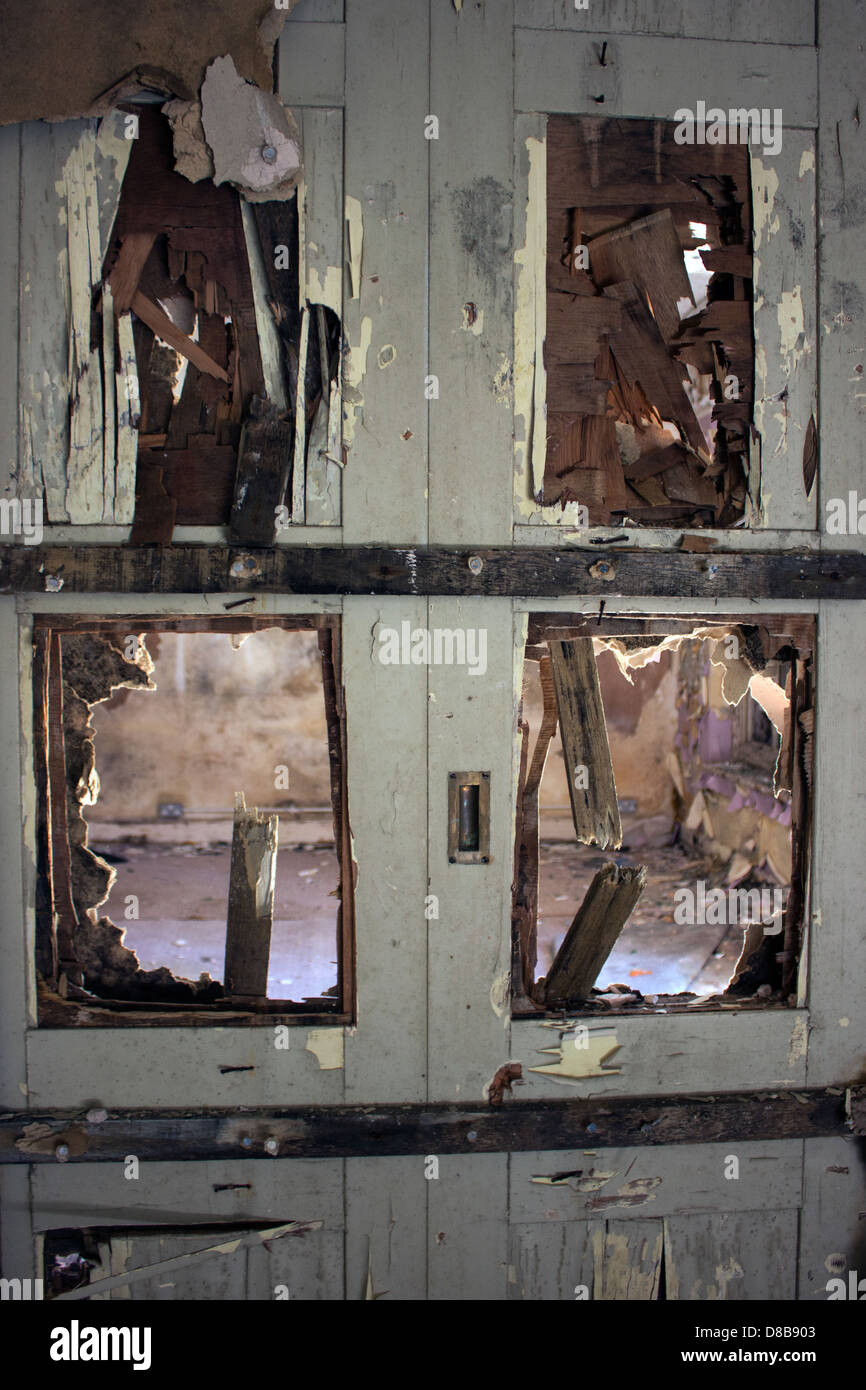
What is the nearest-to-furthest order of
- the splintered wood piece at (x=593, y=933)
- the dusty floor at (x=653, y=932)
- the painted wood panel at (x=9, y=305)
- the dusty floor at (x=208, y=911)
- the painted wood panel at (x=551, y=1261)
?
the painted wood panel at (x=9, y=305), the painted wood panel at (x=551, y=1261), the splintered wood piece at (x=593, y=933), the dusty floor at (x=653, y=932), the dusty floor at (x=208, y=911)

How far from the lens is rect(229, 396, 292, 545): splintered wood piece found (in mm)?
2740

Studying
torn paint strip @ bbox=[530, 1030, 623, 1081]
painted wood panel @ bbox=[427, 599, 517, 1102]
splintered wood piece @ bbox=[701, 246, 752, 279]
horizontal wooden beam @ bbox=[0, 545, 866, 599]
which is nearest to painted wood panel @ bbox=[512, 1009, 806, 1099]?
torn paint strip @ bbox=[530, 1030, 623, 1081]

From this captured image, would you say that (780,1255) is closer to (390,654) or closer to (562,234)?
(390,654)

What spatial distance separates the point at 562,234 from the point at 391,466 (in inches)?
35.5

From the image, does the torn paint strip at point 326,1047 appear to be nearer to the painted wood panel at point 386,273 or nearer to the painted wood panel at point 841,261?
the painted wood panel at point 386,273

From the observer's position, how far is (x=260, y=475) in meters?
2.75

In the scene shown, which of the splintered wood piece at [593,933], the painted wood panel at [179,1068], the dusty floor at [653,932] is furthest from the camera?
the dusty floor at [653,932]

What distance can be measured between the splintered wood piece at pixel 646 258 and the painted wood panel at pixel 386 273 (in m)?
0.58

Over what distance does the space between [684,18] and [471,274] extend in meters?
1.03

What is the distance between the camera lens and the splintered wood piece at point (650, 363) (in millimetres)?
2916

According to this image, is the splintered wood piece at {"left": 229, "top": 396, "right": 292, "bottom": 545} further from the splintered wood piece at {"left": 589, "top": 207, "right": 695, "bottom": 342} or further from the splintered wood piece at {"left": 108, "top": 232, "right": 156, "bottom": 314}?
the splintered wood piece at {"left": 589, "top": 207, "right": 695, "bottom": 342}

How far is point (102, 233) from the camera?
2723mm

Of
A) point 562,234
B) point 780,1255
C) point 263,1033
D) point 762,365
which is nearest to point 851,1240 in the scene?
point 780,1255

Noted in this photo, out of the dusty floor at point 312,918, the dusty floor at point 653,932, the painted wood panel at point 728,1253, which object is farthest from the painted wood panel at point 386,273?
the dusty floor at point 653,932
